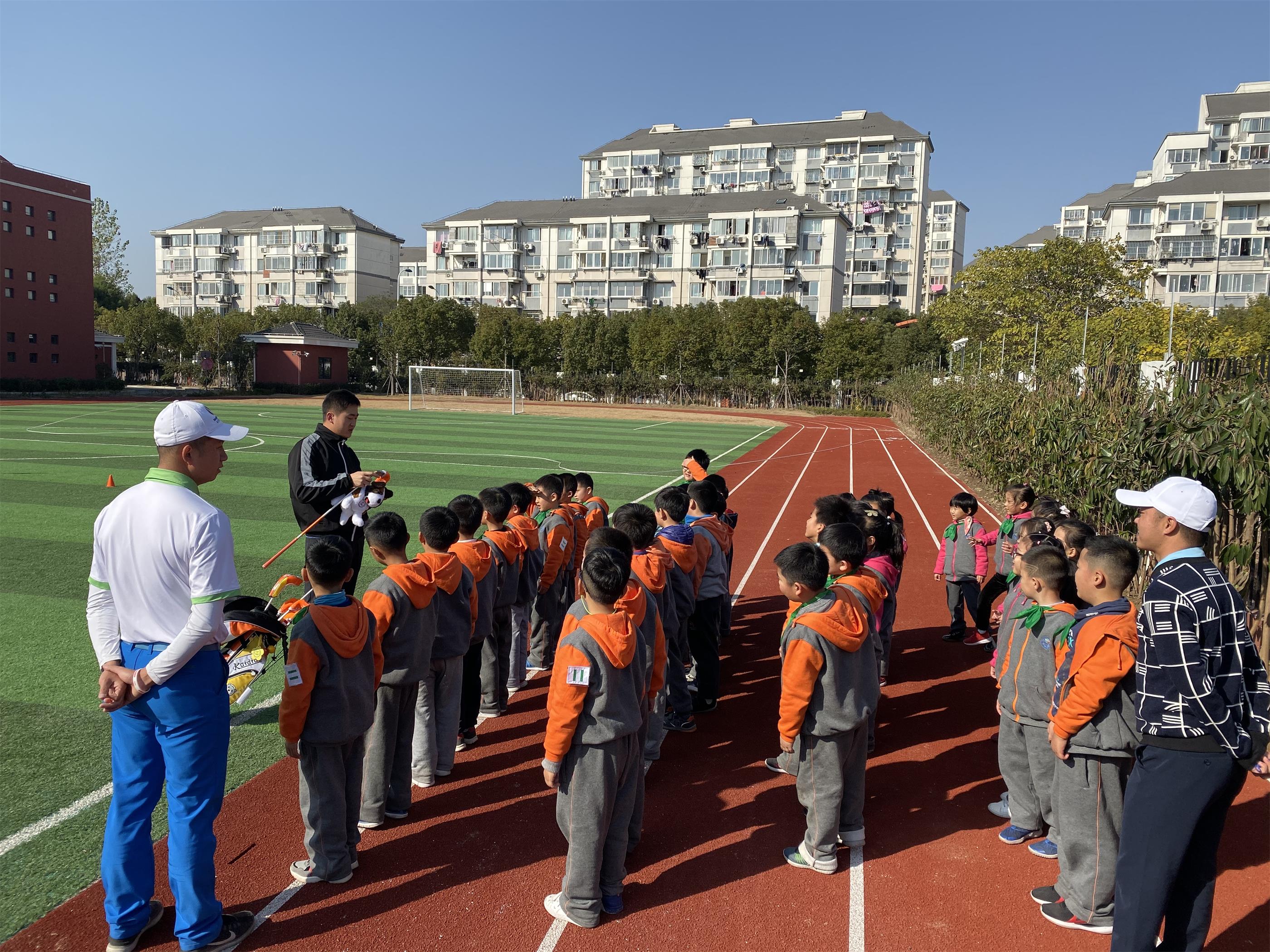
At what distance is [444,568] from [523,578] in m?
1.46

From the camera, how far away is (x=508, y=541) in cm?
544

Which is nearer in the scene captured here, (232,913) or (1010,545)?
(232,913)

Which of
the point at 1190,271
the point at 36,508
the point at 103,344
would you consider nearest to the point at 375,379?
the point at 103,344

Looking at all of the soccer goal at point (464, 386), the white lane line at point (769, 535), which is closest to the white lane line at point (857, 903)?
the white lane line at point (769, 535)

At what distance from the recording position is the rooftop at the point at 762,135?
3120 inches

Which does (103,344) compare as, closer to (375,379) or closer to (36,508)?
(375,379)

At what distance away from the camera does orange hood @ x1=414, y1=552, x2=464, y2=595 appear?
14.2 feet

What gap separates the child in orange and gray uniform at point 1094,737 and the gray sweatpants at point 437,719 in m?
3.03

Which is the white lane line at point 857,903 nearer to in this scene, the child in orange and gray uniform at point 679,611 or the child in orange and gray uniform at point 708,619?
the child in orange and gray uniform at point 679,611

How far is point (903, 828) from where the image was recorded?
13.8 ft

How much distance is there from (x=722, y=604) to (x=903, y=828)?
2058 millimetres

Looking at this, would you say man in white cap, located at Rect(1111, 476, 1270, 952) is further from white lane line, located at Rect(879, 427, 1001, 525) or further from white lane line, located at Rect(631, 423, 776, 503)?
white lane line, located at Rect(879, 427, 1001, 525)

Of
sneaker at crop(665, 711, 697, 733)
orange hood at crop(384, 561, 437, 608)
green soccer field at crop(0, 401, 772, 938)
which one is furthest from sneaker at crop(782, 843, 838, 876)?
green soccer field at crop(0, 401, 772, 938)

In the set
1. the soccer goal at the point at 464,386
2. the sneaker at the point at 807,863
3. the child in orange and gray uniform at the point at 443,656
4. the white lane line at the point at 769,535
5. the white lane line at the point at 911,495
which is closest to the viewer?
the sneaker at the point at 807,863
